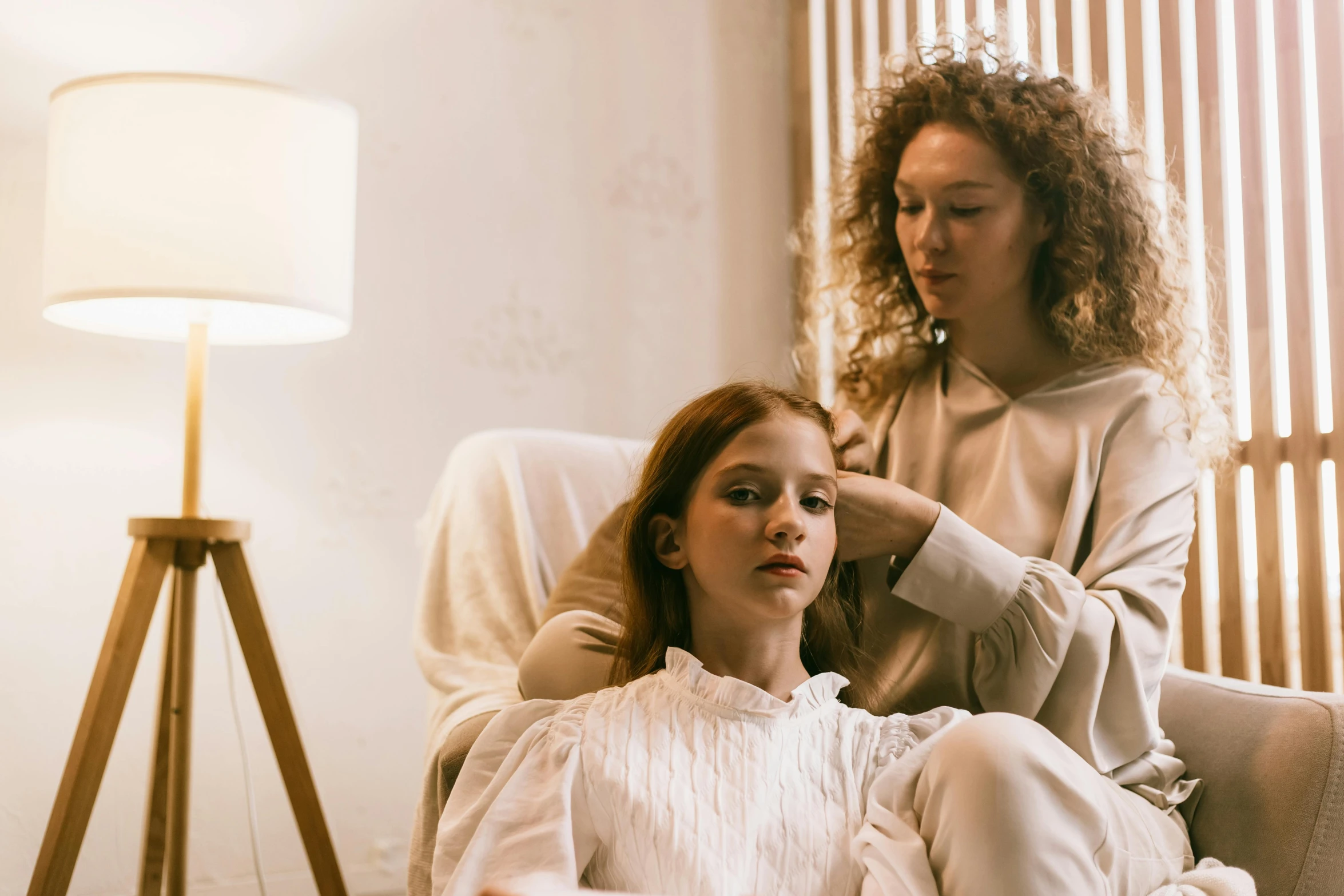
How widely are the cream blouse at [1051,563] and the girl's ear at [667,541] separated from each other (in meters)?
0.23

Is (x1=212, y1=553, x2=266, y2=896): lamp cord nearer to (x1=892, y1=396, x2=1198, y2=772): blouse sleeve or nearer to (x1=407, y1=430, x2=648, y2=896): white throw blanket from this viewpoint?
(x1=407, y1=430, x2=648, y2=896): white throw blanket

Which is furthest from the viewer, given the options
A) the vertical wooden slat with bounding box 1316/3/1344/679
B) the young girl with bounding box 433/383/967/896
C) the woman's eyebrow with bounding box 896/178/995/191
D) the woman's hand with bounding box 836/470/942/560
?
the vertical wooden slat with bounding box 1316/3/1344/679

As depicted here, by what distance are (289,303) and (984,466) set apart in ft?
3.09

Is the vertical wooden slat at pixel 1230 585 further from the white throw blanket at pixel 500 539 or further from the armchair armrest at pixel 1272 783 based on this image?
the white throw blanket at pixel 500 539

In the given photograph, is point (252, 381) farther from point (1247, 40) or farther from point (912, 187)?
point (1247, 40)

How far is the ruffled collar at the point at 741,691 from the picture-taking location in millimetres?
1019

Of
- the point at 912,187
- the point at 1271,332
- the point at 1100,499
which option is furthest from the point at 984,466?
the point at 1271,332

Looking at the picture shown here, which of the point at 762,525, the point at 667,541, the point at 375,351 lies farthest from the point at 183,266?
the point at 762,525

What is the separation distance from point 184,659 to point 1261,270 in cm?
171

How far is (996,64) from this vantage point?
5.20 ft

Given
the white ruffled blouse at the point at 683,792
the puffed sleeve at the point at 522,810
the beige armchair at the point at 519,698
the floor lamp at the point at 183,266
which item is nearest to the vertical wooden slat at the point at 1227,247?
the beige armchair at the point at 519,698

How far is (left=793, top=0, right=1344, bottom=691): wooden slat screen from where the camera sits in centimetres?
175

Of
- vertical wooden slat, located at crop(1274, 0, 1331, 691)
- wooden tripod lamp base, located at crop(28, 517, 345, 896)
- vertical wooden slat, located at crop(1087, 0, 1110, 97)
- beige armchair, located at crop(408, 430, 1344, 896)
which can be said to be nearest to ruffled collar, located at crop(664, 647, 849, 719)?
beige armchair, located at crop(408, 430, 1344, 896)

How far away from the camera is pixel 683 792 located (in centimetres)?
96
